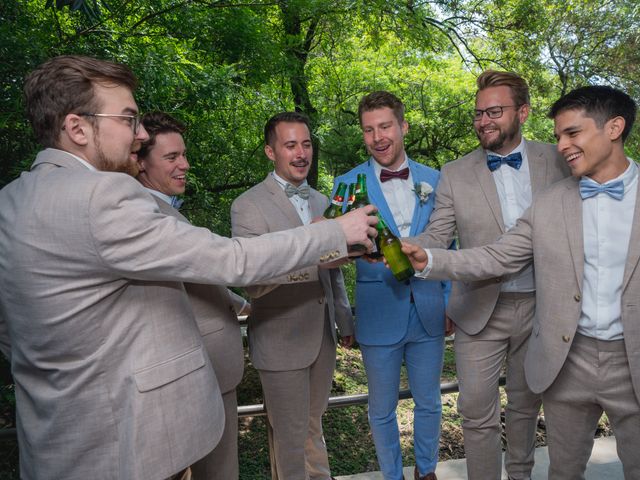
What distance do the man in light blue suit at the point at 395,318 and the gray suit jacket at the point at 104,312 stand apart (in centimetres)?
151

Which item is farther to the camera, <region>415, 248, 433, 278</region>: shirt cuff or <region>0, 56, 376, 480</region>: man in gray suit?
<region>415, 248, 433, 278</region>: shirt cuff

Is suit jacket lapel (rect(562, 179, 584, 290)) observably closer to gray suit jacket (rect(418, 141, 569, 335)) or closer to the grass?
gray suit jacket (rect(418, 141, 569, 335))

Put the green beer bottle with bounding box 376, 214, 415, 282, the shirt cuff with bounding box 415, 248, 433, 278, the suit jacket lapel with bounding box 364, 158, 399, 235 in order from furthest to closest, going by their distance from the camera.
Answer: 1. the suit jacket lapel with bounding box 364, 158, 399, 235
2. the green beer bottle with bounding box 376, 214, 415, 282
3. the shirt cuff with bounding box 415, 248, 433, 278

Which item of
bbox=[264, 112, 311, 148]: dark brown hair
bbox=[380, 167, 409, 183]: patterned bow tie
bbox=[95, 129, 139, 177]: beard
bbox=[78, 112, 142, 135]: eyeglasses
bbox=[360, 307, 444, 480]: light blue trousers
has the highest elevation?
bbox=[264, 112, 311, 148]: dark brown hair

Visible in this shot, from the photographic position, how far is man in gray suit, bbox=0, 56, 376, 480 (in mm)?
1704

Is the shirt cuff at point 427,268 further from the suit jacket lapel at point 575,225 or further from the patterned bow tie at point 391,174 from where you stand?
the patterned bow tie at point 391,174

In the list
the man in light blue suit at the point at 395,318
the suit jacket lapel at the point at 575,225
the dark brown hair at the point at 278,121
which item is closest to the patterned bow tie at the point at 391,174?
the man in light blue suit at the point at 395,318

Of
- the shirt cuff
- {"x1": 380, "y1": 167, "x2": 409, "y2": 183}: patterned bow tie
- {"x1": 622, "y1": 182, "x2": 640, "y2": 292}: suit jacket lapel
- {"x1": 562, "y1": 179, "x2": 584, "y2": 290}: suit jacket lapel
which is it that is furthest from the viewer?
{"x1": 380, "y1": 167, "x2": 409, "y2": 183}: patterned bow tie

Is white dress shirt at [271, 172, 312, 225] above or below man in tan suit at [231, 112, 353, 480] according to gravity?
above

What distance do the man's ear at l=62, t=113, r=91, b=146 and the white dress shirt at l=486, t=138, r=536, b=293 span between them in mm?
2326

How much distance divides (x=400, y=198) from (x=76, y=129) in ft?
6.95

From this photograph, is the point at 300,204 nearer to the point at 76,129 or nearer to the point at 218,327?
the point at 218,327

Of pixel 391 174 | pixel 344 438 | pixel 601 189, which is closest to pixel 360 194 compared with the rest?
pixel 391 174

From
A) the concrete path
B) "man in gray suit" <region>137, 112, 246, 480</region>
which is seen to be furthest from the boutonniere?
the concrete path
